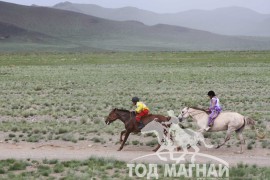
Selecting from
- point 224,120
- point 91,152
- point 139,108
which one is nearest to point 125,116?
point 139,108

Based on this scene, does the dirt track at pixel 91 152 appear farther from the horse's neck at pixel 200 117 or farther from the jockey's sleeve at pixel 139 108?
the jockey's sleeve at pixel 139 108

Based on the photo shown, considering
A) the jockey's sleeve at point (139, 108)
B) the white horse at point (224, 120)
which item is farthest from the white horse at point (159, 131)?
the white horse at point (224, 120)

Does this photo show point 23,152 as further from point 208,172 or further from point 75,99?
point 75,99

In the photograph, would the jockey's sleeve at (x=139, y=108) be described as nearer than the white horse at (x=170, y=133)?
No

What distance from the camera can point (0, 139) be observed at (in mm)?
16578

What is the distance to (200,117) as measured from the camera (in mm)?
14148

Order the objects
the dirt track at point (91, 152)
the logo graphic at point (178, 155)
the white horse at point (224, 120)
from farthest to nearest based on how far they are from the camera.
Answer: the white horse at point (224, 120) → the dirt track at point (91, 152) → the logo graphic at point (178, 155)

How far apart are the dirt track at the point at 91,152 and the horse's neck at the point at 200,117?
2.81ft

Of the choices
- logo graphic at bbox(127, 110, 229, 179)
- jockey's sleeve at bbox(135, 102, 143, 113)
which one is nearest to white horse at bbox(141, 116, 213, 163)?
logo graphic at bbox(127, 110, 229, 179)

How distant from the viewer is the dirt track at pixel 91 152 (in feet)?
43.4

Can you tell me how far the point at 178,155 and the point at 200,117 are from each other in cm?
156

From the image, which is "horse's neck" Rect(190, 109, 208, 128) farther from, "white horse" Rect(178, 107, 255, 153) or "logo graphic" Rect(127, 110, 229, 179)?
"logo graphic" Rect(127, 110, 229, 179)

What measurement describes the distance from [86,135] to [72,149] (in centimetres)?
239

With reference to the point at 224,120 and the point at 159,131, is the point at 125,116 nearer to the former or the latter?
the point at 159,131
